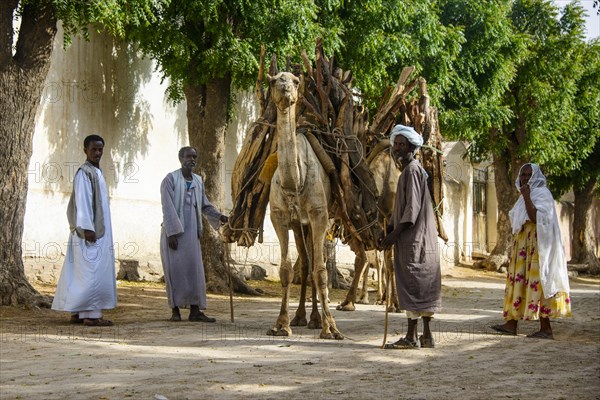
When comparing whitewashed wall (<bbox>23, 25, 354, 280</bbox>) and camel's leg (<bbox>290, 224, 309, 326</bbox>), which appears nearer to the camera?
camel's leg (<bbox>290, 224, 309, 326</bbox>)

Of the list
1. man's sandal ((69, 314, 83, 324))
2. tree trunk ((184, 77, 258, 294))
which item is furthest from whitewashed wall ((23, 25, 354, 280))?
man's sandal ((69, 314, 83, 324))

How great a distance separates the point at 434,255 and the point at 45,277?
344 inches

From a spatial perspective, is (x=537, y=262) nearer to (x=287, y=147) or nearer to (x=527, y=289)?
(x=527, y=289)

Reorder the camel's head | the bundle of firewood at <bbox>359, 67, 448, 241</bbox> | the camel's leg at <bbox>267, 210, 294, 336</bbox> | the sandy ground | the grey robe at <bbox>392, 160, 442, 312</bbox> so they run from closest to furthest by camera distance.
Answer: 1. the sandy ground
2. the grey robe at <bbox>392, 160, 442, 312</bbox>
3. the camel's head
4. the camel's leg at <bbox>267, 210, 294, 336</bbox>
5. the bundle of firewood at <bbox>359, 67, 448, 241</bbox>

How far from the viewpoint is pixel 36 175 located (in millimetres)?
15969

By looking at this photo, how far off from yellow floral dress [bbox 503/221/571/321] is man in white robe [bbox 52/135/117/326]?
4.69 meters

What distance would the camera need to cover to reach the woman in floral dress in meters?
10.7

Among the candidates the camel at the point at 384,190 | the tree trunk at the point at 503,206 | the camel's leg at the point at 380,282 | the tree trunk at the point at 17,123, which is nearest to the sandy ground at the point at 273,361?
the tree trunk at the point at 17,123

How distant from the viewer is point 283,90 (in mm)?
9406

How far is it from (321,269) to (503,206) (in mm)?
20346

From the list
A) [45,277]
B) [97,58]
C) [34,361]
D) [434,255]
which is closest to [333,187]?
[434,255]

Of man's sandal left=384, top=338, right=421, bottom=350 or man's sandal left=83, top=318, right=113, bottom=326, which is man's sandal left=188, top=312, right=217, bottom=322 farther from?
man's sandal left=384, top=338, right=421, bottom=350

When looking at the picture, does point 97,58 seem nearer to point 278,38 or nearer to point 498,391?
point 278,38

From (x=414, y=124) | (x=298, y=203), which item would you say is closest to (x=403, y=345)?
(x=298, y=203)
